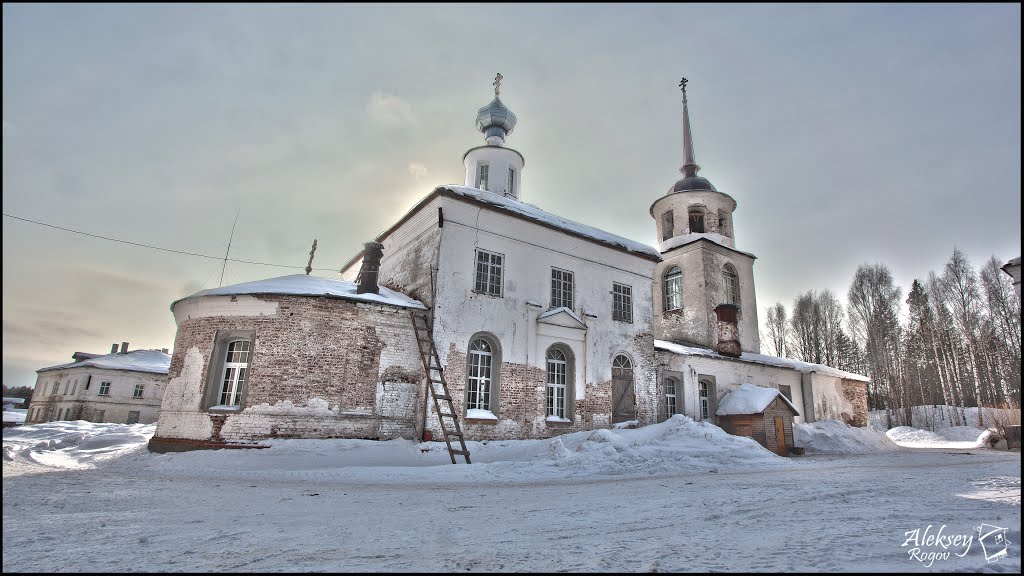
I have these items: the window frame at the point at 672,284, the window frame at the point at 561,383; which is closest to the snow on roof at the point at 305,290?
the window frame at the point at 561,383

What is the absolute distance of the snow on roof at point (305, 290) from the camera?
506 inches

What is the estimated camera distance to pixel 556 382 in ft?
54.1

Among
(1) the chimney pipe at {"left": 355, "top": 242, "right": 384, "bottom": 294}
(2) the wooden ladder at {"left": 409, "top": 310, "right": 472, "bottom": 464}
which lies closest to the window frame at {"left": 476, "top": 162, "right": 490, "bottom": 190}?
(1) the chimney pipe at {"left": 355, "top": 242, "right": 384, "bottom": 294}

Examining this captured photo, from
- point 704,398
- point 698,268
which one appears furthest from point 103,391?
point 698,268

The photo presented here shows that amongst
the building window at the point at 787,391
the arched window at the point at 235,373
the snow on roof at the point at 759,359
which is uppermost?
the snow on roof at the point at 759,359

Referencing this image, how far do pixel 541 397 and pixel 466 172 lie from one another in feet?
35.8

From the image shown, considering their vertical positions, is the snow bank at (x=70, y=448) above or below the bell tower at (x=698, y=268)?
below

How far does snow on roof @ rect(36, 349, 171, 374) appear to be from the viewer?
118 feet

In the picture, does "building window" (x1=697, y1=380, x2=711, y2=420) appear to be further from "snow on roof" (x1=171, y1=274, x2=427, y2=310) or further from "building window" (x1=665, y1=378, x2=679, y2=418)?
"snow on roof" (x1=171, y1=274, x2=427, y2=310)

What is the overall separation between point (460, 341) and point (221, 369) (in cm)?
608

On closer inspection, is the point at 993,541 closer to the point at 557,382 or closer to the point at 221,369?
the point at 557,382

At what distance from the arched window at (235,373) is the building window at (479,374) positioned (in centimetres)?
573

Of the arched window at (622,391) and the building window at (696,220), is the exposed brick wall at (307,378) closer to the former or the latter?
the arched window at (622,391)

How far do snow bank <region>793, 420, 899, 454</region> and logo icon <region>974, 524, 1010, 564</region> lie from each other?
1715 centimetres
